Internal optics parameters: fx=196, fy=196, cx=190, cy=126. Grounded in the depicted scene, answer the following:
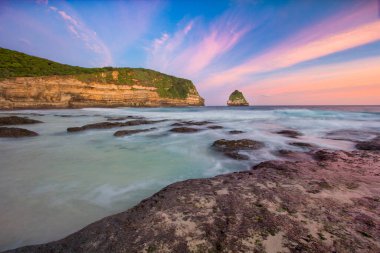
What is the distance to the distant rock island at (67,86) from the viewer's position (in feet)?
100

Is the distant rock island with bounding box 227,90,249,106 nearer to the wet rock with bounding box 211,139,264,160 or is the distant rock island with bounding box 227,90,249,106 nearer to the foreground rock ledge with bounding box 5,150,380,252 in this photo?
the wet rock with bounding box 211,139,264,160

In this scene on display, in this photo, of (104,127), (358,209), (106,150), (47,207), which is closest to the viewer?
(358,209)

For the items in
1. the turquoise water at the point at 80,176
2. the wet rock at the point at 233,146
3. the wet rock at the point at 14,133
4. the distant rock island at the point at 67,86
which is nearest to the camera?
the turquoise water at the point at 80,176

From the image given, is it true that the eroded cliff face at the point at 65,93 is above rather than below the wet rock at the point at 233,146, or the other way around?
above

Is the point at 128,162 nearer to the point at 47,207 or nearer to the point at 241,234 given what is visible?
the point at 47,207

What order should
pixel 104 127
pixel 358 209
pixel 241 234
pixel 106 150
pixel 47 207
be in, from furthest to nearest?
pixel 104 127
pixel 106 150
pixel 47 207
pixel 358 209
pixel 241 234

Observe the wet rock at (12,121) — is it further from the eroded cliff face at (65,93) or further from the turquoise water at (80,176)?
the eroded cliff face at (65,93)

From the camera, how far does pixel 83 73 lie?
41.9 meters

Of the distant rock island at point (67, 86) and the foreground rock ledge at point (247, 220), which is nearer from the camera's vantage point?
the foreground rock ledge at point (247, 220)

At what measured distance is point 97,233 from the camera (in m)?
1.80

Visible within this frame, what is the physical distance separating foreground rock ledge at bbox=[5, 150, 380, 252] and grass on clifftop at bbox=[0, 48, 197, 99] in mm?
38953

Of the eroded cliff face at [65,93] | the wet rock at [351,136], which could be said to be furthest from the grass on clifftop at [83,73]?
the wet rock at [351,136]

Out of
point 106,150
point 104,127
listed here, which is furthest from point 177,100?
point 106,150

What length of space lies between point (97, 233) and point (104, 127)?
9.46 metres
